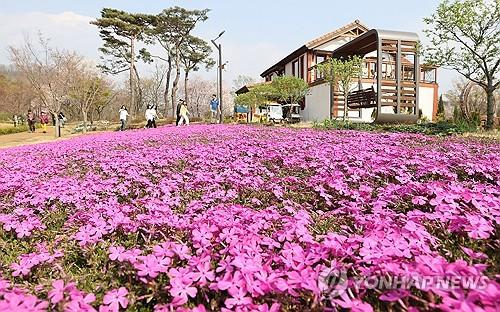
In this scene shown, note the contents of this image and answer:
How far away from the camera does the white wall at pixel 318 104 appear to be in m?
30.0

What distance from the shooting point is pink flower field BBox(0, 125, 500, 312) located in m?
1.53

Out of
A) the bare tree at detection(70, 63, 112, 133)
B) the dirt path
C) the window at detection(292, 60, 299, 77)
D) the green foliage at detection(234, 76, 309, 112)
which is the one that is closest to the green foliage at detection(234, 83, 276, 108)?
the green foliage at detection(234, 76, 309, 112)

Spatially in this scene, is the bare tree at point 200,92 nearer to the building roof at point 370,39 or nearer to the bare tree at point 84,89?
the bare tree at point 84,89

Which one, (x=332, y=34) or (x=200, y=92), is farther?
(x=200, y=92)

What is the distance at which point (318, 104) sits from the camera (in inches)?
1252

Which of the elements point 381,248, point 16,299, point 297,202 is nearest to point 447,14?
point 297,202

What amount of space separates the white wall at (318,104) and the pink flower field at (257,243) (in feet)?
82.6

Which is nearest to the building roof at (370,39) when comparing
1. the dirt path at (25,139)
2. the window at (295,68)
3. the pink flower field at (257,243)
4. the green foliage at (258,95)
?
the green foliage at (258,95)

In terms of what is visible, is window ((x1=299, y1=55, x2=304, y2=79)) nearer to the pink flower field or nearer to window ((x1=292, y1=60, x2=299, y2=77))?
window ((x1=292, y1=60, x2=299, y2=77))

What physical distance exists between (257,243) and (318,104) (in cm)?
3055

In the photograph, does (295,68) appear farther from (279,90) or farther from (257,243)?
(257,243)

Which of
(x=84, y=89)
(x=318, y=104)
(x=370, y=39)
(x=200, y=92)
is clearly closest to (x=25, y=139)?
(x=84, y=89)

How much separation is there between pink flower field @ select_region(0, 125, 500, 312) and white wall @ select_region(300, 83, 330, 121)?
25188 millimetres

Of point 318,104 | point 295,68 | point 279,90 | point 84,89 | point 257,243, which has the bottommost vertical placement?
point 257,243
